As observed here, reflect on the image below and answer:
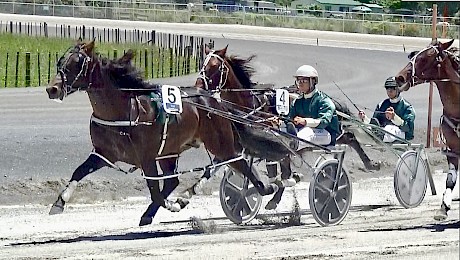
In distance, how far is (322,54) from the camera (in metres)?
41.3

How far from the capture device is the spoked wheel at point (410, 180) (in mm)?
11484

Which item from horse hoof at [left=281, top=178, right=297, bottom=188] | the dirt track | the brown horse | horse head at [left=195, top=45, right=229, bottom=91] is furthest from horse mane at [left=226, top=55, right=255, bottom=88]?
the brown horse

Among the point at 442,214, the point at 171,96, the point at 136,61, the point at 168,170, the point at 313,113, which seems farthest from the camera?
the point at 136,61

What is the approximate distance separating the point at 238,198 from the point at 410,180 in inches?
82.2

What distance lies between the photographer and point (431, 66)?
10.2 m

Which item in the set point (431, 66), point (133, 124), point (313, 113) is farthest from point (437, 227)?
point (133, 124)

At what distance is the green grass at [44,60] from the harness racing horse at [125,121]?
12.5 meters

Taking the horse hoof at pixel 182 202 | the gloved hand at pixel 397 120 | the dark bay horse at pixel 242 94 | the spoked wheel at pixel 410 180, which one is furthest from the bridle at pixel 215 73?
the spoked wheel at pixel 410 180

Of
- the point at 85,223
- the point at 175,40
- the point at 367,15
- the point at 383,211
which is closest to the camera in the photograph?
the point at 85,223

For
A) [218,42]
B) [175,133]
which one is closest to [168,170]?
[175,133]

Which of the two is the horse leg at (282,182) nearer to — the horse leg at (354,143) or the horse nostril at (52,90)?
the horse leg at (354,143)

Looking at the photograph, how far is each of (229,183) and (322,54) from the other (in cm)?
3086

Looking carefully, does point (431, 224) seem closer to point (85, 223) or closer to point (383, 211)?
point (383, 211)

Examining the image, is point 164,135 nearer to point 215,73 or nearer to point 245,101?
point 215,73
